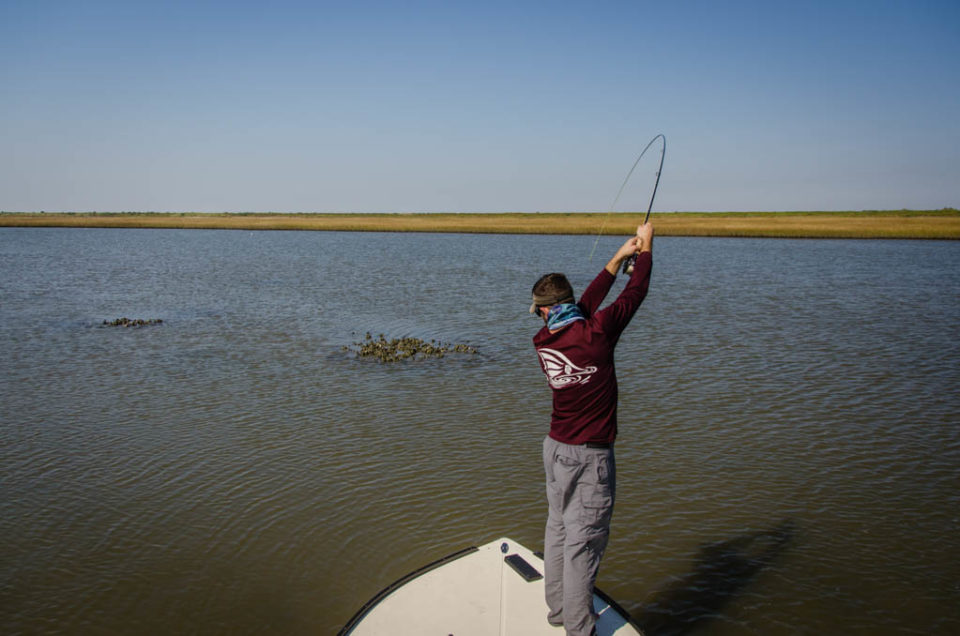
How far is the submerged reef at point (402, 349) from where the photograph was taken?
1498 centimetres

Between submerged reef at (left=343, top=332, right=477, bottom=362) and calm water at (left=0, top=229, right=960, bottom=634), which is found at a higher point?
submerged reef at (left=343, top=332, right=477, bottom=362)

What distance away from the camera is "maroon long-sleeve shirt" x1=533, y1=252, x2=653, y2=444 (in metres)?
4.04

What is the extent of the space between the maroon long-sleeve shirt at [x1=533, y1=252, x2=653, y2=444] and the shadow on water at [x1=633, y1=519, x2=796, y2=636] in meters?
2.08

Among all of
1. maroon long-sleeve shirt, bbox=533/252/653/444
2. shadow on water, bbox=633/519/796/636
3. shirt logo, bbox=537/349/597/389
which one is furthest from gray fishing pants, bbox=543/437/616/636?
shadow on water, bbox=633/519/796/636

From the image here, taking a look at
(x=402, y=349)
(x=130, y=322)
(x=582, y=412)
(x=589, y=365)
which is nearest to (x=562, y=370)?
(x=589, y=365)

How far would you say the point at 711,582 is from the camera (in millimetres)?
6211

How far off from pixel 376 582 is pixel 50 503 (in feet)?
15.0

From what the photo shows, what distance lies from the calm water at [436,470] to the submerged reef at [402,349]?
51cm

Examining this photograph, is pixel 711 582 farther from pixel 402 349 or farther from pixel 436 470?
pixel 402 349

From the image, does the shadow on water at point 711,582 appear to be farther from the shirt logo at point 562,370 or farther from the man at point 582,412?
the shirt logo at point 562,370

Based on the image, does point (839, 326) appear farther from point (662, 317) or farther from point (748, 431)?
point (748, 431)

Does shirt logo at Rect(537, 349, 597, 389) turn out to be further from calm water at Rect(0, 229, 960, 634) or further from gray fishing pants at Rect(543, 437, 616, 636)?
calm water at Rect(0, 229, 960, 634)

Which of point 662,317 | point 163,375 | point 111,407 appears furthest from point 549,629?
point 662,317

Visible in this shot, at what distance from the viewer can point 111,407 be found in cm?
1130
